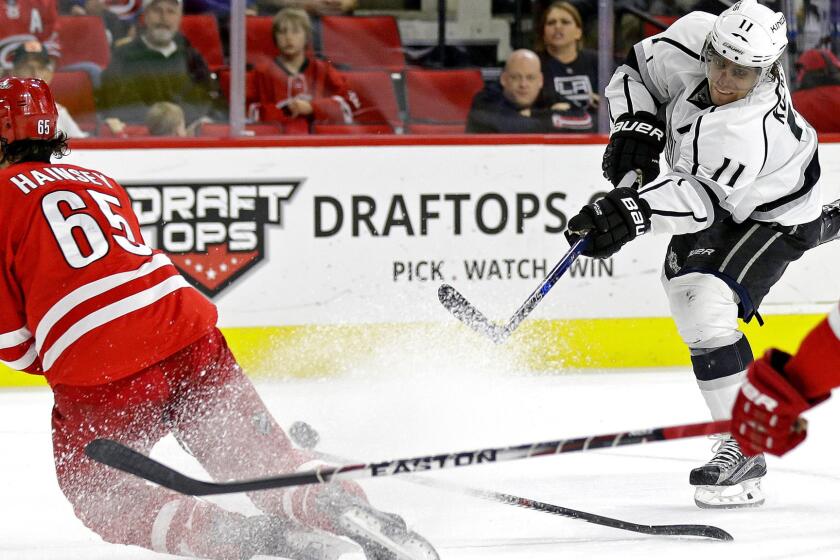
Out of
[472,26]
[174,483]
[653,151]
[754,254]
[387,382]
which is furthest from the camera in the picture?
[472,26]

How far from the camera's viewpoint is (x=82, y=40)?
4.16 metres

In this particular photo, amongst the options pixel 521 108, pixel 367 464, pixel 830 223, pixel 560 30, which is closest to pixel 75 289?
pixel 367 464

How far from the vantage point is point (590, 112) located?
14.4 feet

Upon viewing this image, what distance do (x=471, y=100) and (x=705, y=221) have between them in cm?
181

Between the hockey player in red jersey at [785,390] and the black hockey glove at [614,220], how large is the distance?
990 millimetres

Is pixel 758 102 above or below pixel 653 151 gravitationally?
above

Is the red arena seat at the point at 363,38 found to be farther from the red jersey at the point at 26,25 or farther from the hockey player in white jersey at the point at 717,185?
the hockey player in white jersey at the point at 717,185

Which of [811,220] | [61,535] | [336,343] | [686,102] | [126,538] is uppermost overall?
[686,102]

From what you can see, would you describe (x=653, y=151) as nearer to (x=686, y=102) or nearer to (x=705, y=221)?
(x=686, y=102)

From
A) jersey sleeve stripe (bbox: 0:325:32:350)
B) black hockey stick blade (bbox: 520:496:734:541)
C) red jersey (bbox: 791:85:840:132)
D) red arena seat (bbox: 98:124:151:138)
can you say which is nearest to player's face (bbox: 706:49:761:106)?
black hockey stick blade (bbox: 520:496:734:541)

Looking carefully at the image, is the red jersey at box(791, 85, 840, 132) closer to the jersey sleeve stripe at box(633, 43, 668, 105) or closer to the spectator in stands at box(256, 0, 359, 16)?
the jersey sleeve stripe at box(633, 43, 668, 105)

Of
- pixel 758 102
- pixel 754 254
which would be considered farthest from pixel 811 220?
pixel 758 102

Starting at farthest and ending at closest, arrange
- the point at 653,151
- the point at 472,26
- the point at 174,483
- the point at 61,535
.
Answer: the point at 472,26 → the point at 653,151 → the point at 61,535 → the point at 174,483

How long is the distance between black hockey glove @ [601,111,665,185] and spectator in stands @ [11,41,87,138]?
6.36ft
